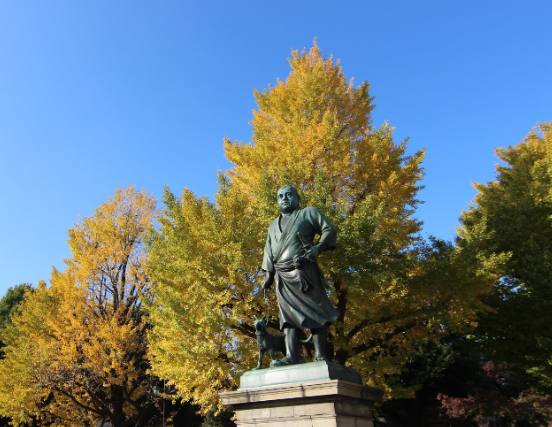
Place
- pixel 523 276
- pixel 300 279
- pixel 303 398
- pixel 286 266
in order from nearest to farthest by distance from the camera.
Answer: pixel 303 398 < pixel 300 279 < pixel 286 266 < pixel 523 276

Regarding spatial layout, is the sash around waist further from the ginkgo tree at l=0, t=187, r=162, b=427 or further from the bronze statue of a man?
the ginkgo tree at l=0, t=187, r=162, b=427

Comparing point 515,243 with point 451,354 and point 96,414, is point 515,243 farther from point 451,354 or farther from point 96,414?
point 96,414

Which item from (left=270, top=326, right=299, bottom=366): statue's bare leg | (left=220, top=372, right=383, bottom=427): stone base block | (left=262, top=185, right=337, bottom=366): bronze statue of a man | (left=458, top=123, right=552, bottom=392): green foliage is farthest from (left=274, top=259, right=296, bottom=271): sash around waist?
(left=458, top=123, right=552, bottom=392): green foliage

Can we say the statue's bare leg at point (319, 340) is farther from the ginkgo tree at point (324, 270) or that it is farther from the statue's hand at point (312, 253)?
the ginkgo tree at point (324, 270)

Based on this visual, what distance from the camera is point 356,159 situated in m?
11.4

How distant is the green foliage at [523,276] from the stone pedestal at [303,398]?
7440 millimetres

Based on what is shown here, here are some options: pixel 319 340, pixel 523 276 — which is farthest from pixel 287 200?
pixel 523 276

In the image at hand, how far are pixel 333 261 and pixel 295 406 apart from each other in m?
4.94

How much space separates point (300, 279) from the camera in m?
5.03

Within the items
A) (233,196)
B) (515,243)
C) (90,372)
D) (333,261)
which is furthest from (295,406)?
(90,372)

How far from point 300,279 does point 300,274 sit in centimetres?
6

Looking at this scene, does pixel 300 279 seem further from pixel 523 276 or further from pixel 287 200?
pixel 523 276

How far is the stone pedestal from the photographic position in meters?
4.14

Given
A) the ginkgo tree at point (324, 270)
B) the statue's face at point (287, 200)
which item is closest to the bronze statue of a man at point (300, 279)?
the statue's face at point (287, 200)
